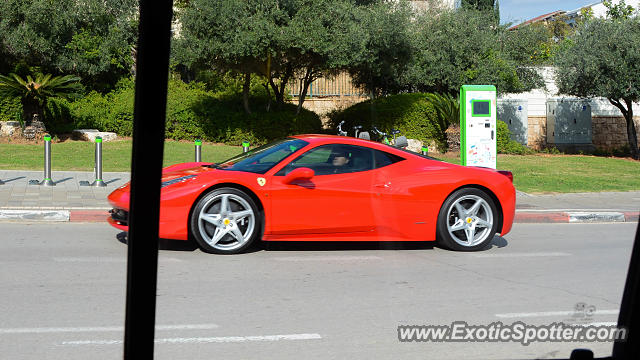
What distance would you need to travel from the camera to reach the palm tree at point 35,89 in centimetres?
1998

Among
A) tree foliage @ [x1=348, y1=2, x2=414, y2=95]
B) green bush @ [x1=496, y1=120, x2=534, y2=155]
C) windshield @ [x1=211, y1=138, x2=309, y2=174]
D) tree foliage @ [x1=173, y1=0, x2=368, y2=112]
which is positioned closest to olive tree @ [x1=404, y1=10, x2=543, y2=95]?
tree foliage @ [x1=348, y1=2, x2=414, y2=95]

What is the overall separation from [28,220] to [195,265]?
13.0 ft

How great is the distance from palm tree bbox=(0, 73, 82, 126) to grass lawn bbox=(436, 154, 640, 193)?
11836mm

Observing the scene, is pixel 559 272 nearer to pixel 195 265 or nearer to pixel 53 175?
pixel 195 265

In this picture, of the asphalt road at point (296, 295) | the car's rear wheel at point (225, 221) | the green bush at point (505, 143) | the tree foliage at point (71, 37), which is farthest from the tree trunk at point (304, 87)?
the car's rear wheel at point (225, 221)

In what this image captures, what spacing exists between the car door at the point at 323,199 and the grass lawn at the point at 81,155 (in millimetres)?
7939

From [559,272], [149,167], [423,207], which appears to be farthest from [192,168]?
[149,167]

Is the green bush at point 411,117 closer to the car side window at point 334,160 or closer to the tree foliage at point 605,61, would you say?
the tree foliage at point 605,61

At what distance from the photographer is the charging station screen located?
45.5 feet

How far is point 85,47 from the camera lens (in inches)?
896

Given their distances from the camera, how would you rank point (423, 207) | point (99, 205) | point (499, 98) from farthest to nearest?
point (499, 98)
point (99, 205)
point (423, 207)

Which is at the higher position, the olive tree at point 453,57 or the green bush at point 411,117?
the olive tree at point 453,57

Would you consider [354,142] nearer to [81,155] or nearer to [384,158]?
[384,158]

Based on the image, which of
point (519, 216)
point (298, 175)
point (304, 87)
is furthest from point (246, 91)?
point (298, 175)
